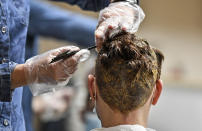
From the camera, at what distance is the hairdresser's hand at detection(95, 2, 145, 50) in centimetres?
121

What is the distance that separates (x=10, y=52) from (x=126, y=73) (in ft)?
1.56

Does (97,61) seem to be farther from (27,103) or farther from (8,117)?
(27,103)

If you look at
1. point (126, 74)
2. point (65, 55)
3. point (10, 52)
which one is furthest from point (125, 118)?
point (10, 52)

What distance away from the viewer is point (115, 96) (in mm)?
1114

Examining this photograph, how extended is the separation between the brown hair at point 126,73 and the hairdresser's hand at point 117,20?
83 mm

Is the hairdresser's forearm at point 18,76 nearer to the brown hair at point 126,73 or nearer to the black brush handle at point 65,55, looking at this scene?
the black brush handle at point 65,55

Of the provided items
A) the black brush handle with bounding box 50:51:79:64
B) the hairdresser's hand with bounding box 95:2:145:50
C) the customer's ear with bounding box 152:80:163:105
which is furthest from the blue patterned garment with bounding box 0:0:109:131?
the customer's ear with bounding box 152:80:163:105

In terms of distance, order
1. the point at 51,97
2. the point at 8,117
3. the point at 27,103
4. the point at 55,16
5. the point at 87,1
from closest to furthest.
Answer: the point at 8,117 → the point at 87,1 → the point at 27,103 → the point at 55,16 → the point at 51,97

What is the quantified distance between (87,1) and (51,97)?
73.6 inches

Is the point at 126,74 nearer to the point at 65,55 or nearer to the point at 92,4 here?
the point at 65,55

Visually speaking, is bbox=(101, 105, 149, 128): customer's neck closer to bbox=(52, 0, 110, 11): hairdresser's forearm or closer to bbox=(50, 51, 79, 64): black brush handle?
bbox=(50, 51, 79, 64): black brush handle

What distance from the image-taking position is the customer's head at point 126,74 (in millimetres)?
1097

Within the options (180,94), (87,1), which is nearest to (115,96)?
(87,1)

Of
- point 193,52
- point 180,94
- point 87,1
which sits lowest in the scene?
point 180,94
